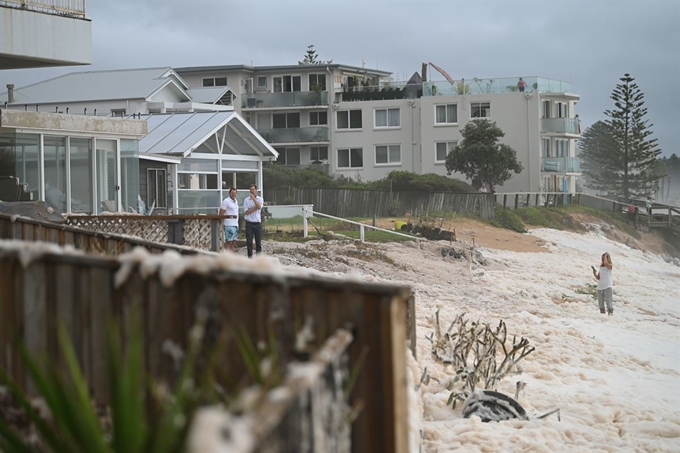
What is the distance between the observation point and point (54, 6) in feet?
69.8

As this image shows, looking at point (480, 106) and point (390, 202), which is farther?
point (480, 106)

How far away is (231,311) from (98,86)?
162ft

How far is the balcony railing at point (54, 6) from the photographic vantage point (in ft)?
67.1

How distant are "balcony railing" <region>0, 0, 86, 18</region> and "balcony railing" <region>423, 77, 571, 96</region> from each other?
122 feet

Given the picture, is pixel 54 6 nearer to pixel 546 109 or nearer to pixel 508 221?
pixel 508 221

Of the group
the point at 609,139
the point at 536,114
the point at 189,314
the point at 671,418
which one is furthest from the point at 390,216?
the point at 189,314

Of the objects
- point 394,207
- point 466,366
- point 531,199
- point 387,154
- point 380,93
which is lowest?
point 466,366

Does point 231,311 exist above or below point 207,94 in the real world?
below

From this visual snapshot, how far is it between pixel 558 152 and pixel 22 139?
41.6 meters

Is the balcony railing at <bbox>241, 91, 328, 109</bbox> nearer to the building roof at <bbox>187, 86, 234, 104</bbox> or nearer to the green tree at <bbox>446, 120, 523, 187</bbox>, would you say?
the building roof at <bbox>187, 86, 234, 104</bbox>

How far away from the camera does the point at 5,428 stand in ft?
9.82

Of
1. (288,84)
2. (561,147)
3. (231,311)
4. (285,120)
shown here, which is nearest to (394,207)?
(561,147)

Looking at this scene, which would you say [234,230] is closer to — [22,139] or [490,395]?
[22,139]

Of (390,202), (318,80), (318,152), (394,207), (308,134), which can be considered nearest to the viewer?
(394,207)
